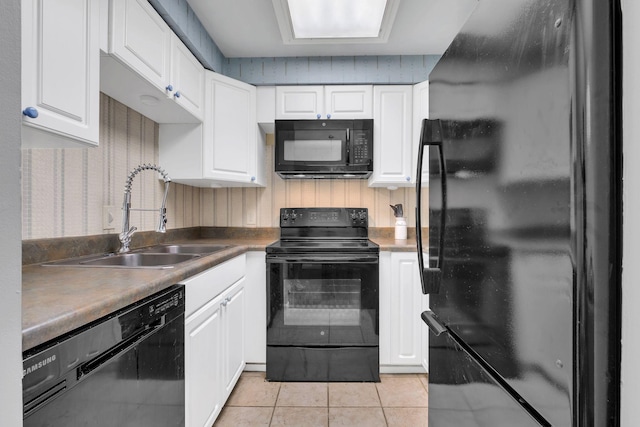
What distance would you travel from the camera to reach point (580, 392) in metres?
0.52

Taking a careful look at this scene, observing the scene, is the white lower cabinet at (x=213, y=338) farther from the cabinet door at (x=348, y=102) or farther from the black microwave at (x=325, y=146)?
the cabinet door at (x=348, y=102)

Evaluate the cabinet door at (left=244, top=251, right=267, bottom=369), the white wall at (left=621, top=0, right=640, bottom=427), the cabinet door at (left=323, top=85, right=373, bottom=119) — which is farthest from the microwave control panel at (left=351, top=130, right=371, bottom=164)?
the white wall at (left=621, top=0, right=640, bottom=427)

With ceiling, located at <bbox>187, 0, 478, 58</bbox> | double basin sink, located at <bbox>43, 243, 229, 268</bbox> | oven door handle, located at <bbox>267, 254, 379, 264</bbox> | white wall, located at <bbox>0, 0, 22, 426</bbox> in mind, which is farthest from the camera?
oven door handle, located at <bbox>267, 254, 379, 264</bbox>

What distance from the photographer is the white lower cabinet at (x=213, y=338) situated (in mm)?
1380

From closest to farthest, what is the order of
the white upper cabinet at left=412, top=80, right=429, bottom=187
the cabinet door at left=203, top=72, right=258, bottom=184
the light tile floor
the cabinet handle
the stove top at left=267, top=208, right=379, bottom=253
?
the cabinet handle, the light tile floor, the cabinet door at left=203, top=72, right=258, bottom=184, the white upper cabinet at left=412, top=80, right=429, bottom=187, the stove top at left=267, top=208, right=379, bottom=253

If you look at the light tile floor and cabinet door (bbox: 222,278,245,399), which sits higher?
cabinet door (bbox: 222,278,245,399)

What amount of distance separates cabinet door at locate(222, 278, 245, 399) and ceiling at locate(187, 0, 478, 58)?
1655 mm

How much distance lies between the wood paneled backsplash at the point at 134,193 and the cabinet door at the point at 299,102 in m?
0.40

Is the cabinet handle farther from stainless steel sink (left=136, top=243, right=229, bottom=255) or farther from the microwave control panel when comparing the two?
the microwave control panel

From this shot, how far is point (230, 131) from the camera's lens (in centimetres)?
239

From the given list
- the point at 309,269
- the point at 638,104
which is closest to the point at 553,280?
the point at 638,104

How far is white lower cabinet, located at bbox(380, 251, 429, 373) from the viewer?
227 cm

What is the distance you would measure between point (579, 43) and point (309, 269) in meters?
1.85

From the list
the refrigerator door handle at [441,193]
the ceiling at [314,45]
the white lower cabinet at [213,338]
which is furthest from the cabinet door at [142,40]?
the refrigerator door handle at [441,193]
